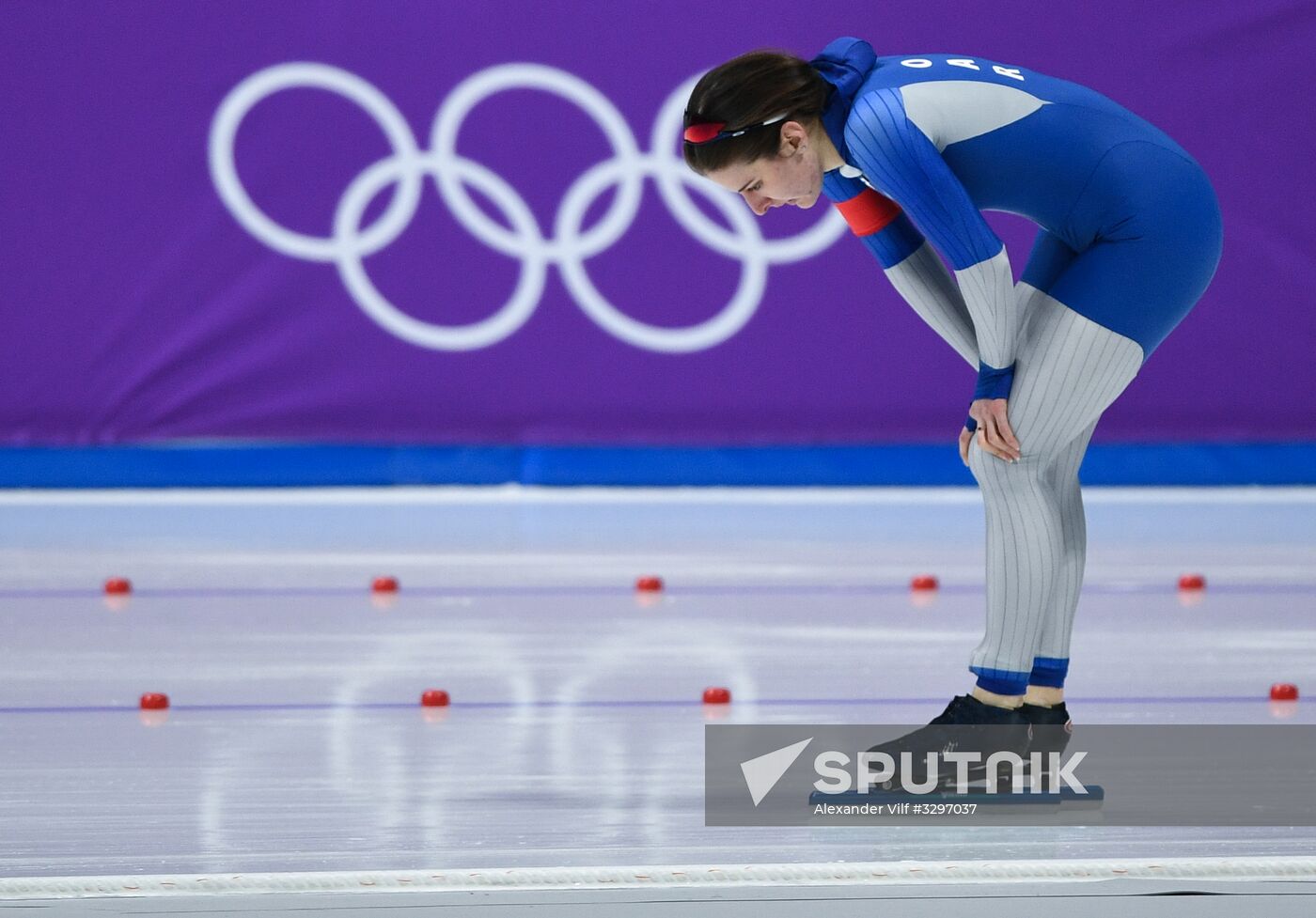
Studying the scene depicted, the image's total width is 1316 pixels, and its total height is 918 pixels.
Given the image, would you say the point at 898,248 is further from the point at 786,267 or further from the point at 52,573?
the point at 786,267

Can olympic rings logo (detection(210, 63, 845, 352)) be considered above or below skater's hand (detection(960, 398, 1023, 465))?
above

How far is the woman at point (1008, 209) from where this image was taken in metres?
2.61

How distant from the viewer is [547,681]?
3719mm

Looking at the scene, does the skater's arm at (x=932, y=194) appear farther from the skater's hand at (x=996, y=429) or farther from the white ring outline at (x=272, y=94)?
the white ring outline at (x=272, y=94)

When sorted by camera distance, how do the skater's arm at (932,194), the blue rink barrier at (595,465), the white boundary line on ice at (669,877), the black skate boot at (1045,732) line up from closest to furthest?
the white boundary line on ice at (669,877) → the skater's arm at (932,194) → the black skate boot at (1045,732) → the blue rink barrier at (595,465)

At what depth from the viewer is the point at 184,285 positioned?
6547mm

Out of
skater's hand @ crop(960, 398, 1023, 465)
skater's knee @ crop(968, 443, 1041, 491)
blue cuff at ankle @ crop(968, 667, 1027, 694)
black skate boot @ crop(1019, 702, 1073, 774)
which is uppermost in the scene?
skater's hand @ crop(960, 398, 1023, 465)

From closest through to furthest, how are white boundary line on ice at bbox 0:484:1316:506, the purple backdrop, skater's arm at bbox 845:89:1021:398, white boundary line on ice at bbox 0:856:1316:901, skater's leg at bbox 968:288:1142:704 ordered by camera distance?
white boundary line on ice at bbox 0:856:1316:901
skater's arm at bbox 845:89:1021:398
skater's leg at bbox 968:288:1142:704
white boundary line on ice at bbox 0:484:1316:506
the purple backdrop

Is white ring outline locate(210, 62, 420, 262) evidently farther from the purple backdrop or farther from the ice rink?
the ice rink

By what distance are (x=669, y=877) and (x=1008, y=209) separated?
1202 millimetres

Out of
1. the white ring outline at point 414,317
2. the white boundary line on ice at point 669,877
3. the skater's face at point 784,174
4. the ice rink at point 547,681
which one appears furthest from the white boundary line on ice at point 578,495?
the white boundary line on ice at point 669,877

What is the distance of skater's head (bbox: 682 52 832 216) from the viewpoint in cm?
261

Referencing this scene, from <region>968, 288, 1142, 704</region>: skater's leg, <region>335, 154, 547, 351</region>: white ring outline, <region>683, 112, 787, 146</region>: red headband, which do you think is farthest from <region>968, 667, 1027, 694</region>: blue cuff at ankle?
<region>335, 154, 547, 351</region>: white ring outline

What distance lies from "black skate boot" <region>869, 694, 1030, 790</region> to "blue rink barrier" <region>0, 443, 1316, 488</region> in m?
3.92
